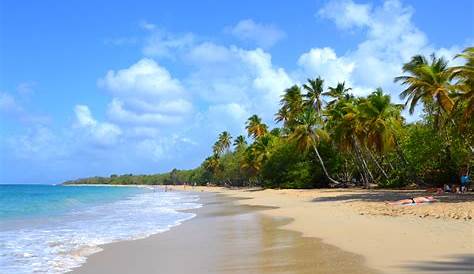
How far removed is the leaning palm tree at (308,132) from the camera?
51844mm

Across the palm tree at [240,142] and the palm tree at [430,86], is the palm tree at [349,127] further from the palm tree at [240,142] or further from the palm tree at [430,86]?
the palm tree at [240,142]

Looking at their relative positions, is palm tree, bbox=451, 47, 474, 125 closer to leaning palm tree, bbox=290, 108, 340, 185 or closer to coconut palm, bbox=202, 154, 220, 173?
leaning palm tree, bbox=290, 108, 340, 185

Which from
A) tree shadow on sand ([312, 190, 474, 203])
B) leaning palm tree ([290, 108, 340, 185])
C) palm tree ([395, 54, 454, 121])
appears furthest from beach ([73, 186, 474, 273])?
leaning palm tree ([290, 108, 340, 185])

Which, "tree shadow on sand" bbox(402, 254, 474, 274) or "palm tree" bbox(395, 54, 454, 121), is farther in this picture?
"palm tree" bbox(395, 54, 454, 121)

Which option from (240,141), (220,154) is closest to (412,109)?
(240,141)

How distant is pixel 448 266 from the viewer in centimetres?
803

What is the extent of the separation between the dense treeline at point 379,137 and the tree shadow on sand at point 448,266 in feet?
52.9

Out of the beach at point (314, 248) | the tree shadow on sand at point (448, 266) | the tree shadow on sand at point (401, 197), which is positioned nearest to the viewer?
the tree shadow on sand at point (448, 266)

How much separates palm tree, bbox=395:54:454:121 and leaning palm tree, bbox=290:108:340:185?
18.6m

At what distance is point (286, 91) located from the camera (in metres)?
68.9

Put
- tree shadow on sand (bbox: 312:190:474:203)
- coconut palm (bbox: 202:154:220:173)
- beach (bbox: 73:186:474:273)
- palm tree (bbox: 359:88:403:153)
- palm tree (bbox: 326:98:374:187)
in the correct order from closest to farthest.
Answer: beach (bbox: 73:186:474:273), tree shadow on sand (bbox: 312:190:474:203), palm tree (bbox: 359:88:403:153), palm tree (bbox: 326:98:374:187), coconut palm (bbox: 202:154:220:173)

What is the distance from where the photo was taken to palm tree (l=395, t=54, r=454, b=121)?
101 ft

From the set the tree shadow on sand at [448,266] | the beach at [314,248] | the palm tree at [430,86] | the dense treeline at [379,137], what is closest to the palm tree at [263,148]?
the dense treeline at [379,137]

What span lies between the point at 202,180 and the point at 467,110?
383 feet
